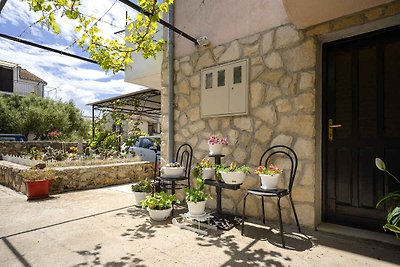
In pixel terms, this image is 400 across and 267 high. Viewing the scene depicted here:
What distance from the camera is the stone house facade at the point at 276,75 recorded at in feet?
8.09

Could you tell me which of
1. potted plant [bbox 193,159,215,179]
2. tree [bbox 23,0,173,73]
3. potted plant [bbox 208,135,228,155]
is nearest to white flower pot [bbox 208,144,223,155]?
potted plant [bbox 208,135,228,155]

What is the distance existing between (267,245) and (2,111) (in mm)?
17268

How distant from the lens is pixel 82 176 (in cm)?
503

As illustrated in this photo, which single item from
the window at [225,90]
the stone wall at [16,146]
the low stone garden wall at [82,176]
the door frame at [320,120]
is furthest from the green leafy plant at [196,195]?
the stone wall at [16,146]

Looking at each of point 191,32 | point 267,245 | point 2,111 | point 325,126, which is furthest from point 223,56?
point 2,111

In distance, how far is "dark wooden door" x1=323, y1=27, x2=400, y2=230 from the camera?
7.95 feet

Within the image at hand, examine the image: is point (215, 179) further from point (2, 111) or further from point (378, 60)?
point (2, 111)

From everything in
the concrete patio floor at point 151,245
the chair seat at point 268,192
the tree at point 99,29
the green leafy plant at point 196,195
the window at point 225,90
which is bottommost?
the concrete patio floor at point 151,245

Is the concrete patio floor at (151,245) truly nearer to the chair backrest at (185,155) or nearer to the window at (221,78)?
the chair backrest at (185,155)

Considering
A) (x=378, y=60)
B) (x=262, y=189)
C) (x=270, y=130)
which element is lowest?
(x=262, y=189)

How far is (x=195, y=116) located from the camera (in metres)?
3.78

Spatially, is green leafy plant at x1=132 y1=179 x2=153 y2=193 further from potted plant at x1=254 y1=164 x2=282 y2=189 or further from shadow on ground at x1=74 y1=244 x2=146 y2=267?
potted plant at x1=254 y1=164 x2=282 y2=189

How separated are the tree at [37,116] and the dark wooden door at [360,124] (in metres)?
15.6

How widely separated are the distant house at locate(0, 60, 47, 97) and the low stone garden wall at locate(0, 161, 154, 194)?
54.2ft
